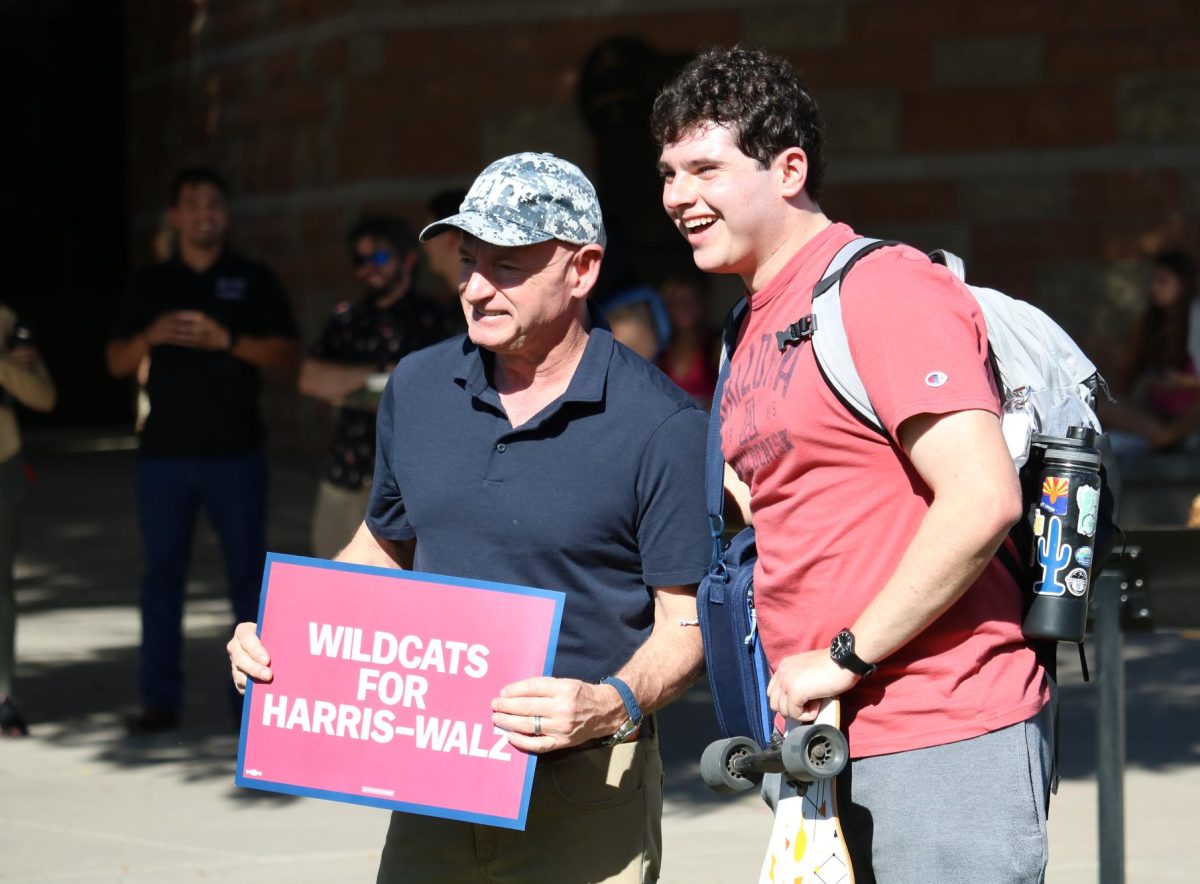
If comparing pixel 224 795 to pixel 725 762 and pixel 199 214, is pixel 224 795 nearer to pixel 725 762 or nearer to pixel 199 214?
pixel 199 214

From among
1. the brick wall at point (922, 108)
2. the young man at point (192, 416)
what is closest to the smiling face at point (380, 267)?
the young man at point (192, 416)

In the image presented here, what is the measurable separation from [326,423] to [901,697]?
13.7 meters

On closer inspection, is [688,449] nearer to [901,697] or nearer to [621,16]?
[901,697]

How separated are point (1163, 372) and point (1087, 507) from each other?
847 centimetres

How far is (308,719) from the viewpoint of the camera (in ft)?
11.2

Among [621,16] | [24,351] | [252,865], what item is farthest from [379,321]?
[621,16]

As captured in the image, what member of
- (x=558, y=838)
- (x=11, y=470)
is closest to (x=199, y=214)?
(x=11, y=470)

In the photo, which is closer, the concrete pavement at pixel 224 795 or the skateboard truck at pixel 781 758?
the skateboard truck at pixel 781 758

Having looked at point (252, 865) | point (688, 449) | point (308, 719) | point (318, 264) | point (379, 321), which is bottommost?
point (252, 865)

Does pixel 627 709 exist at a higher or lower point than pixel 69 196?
lower

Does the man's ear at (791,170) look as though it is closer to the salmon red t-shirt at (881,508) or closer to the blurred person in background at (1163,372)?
the salmon red t-shirt at (881,508)

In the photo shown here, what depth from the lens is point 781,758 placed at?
2973mm

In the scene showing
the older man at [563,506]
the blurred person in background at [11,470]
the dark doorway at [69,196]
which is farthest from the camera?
the dark doorway at [69,196]

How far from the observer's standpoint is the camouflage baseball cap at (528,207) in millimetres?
3322
